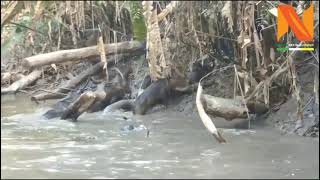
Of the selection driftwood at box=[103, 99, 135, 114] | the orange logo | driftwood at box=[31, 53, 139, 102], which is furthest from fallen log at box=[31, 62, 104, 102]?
the orange logo

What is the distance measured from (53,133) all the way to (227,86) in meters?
3.28

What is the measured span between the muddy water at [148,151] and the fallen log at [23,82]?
157 inches

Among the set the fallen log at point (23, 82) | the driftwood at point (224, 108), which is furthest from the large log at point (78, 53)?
the fallen log at point (23, 82)

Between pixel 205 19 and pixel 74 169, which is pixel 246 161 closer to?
pixel 74 169

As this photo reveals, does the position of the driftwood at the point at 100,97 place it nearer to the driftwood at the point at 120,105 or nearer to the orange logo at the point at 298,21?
the driftwood at the point at 120,105

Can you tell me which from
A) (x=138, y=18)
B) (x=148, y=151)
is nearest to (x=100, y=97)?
(x=138, y=18)

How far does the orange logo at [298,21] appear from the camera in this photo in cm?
702

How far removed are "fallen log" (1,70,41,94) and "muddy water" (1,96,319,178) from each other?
3.99 meters

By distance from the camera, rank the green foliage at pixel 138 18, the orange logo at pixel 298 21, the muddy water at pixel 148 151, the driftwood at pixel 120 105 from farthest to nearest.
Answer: the driftwood at pixel 120 105 < the green foliage at pixel 138 18 < the orange logo at pixel 298 21 < the muddy water at pixel 148 151

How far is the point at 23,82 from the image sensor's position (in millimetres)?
13086

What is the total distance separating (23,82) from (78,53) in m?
4.01

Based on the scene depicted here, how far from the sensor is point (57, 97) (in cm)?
1105

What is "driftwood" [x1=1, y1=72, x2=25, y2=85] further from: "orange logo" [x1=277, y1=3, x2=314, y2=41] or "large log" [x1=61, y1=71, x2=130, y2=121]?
"orange logo" [x1=277, y1=3, x2=314, y2=41]

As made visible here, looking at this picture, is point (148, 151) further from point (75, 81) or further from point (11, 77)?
point (11, 77)
